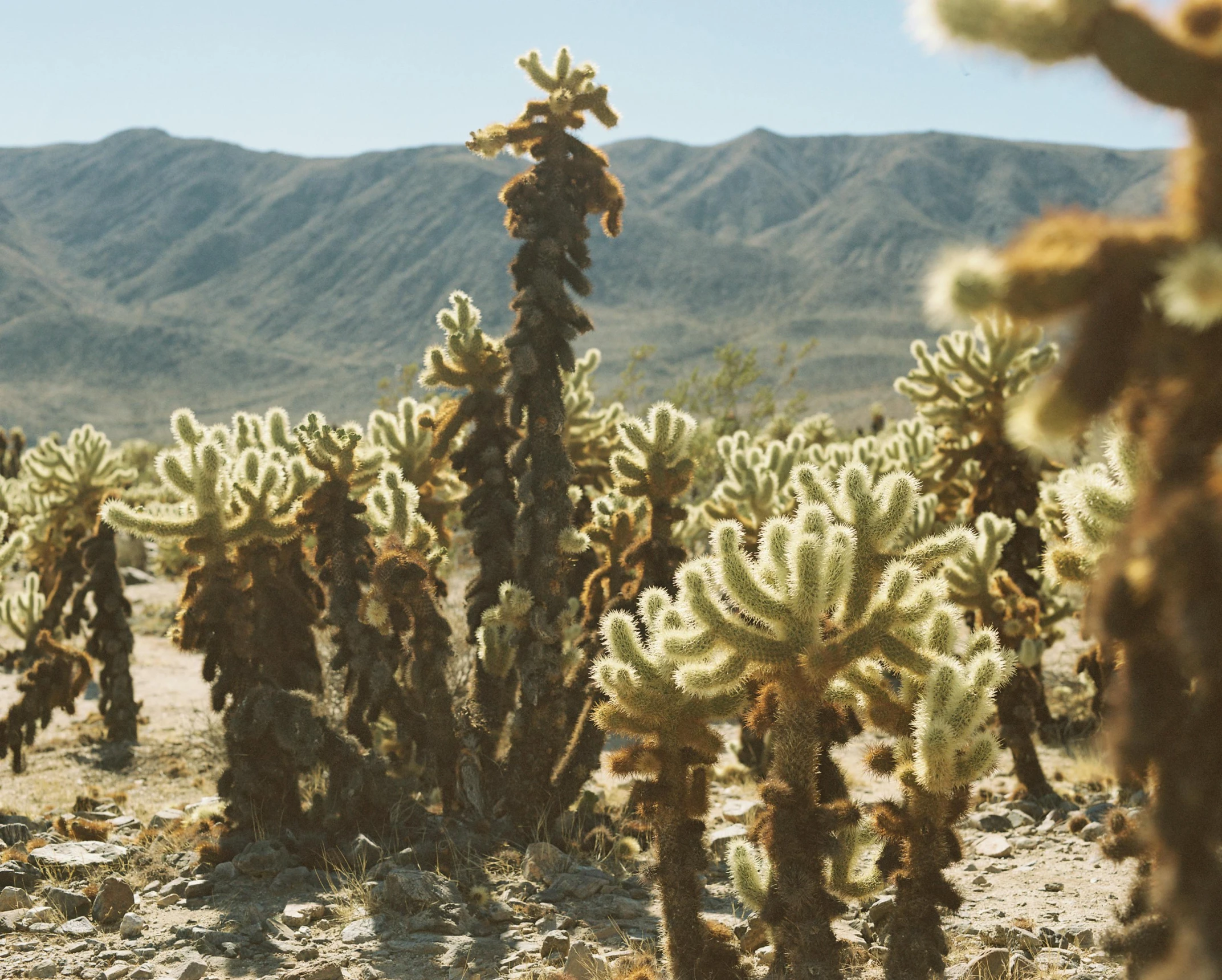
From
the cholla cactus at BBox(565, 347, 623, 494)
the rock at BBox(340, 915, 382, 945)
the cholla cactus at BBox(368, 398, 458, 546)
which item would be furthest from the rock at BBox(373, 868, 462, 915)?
the cholla cactus at BBox(565, 347, 623, 494)

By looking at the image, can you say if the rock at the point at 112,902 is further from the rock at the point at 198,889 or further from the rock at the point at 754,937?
the rock at the point at 754,937

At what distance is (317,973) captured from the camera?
5379mm

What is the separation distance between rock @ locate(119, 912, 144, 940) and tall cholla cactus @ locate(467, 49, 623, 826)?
261 centimetres

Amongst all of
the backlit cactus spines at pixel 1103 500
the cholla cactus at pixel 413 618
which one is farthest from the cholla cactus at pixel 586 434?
the backlit cactus spines at pixel 1103 500

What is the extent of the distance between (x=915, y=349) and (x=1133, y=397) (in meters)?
9.23

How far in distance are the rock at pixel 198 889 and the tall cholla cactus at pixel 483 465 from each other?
2.26 m

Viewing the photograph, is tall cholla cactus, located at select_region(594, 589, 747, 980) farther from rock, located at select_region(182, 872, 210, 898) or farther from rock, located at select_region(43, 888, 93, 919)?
rock, located at select_region(43, 888, 93, 919)

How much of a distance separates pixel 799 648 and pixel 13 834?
20.6 ft

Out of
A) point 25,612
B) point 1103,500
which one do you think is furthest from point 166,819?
point 1103,500

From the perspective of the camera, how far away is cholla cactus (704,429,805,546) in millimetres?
9406

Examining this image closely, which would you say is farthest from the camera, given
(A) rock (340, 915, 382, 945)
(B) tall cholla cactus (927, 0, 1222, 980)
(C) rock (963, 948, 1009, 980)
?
(A) rock (340, 915, 382, 945)

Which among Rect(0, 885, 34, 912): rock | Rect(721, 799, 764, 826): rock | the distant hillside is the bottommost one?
Rect(721, 799, 764, 826): rock

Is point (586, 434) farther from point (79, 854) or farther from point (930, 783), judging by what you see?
point (930, 783)

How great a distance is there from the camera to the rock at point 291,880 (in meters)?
6.64
